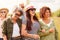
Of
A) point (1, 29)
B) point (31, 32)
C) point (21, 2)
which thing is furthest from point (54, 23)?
point (1, 29)

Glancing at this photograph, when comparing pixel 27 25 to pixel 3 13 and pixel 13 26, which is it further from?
pixel 3 13

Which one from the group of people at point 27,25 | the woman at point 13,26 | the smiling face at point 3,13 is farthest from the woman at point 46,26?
the smiling face at point 3,13

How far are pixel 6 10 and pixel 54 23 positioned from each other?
412mm

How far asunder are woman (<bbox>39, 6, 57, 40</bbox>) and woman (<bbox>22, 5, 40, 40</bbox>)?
4 centimetres

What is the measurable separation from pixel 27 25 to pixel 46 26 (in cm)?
16

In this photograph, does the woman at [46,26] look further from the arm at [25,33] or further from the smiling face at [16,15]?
the smiling face at [16,15]

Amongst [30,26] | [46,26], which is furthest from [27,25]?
[46,26]

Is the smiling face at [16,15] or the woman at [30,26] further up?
the smiling face at [16,15]

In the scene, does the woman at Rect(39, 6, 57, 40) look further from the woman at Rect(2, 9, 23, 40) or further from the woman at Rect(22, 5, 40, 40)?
the woman at Rect(2, 9, 23, 40)

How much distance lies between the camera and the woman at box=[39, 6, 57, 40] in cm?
118

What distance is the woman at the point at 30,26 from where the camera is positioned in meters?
1.16

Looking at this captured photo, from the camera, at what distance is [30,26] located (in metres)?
1.17

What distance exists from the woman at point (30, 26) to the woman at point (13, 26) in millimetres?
48

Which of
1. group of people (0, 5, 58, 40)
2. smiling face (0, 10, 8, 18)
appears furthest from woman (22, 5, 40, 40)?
smiling face (0, 10, 8, 18)
